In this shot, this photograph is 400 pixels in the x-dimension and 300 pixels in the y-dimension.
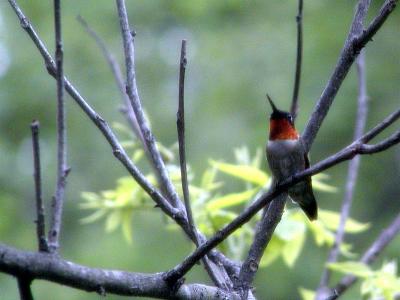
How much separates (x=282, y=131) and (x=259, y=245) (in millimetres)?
1410

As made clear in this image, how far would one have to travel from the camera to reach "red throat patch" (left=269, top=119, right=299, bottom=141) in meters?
4.07

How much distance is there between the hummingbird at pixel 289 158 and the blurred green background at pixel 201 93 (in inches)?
195

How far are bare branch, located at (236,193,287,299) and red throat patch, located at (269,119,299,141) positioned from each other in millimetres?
1191

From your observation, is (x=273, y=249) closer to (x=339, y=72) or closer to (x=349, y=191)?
(x=349, y=191)

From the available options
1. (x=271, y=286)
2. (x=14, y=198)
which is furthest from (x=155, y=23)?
(x=271, y=286)

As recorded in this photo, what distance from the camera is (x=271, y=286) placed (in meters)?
9.24

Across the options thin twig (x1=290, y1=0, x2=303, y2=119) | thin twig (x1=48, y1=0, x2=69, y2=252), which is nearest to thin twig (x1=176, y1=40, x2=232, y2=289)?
thin twig (x1=48, y1=0, x2=69, y2=252)

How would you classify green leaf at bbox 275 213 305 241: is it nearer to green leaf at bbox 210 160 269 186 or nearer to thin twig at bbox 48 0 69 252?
green leaf at bbox 210 160 269 186

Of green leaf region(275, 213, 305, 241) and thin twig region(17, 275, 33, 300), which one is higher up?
green leaf region(275, 213, 305, 241)

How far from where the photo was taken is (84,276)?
191 cm

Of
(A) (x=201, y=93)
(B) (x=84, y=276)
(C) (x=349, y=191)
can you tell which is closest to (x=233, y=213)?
(C) (x=349, y=191)

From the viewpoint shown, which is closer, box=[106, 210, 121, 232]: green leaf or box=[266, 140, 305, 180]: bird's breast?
box=[266, 140, 305, 180]: bird's breast

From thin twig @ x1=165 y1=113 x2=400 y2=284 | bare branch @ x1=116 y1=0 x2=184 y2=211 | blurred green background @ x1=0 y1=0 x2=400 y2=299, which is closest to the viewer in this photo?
thin twig @ x1=165 y1=113 x2=400 y2=284

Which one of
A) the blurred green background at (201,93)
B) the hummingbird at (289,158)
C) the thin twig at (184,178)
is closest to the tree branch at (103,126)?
the thin twig at (184,178)
